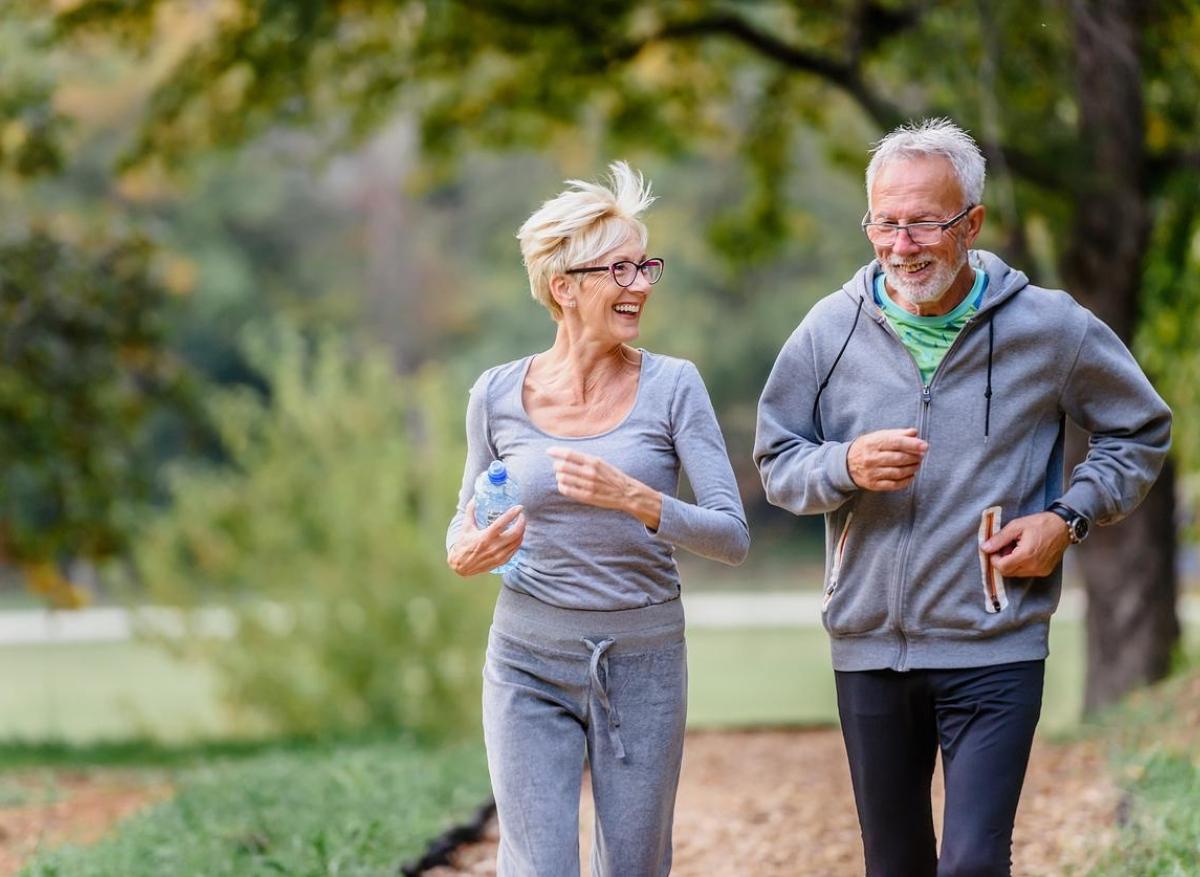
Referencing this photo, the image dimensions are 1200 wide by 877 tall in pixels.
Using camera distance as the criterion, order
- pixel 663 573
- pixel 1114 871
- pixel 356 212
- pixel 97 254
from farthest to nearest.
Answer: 1. pixel 356 212
2. pixel 97 254
3. pixel 1114 871
4. pixel 663 573

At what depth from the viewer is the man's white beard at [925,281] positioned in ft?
12.4

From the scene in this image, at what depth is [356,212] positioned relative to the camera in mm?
37875

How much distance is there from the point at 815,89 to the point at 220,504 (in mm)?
6141

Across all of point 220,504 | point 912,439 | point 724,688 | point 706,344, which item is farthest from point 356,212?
point 912,439

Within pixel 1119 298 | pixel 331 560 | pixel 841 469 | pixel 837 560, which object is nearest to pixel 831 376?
pixel 841 469

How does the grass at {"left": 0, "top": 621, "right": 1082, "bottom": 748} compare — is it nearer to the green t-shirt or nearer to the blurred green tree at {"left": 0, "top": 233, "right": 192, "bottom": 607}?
the blurred green tree at {"left": 0, "top": 233, "right": 192, "bottom": 607}

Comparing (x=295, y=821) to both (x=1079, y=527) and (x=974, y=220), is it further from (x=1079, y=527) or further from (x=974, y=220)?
(x=974, y=220)

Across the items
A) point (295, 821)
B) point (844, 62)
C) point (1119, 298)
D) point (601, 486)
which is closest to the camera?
point (601, 486)

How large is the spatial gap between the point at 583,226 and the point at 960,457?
1.04m

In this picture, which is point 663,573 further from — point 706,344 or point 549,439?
point 706,344

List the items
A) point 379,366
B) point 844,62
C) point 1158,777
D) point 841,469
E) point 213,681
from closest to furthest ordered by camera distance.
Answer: point 841,469 → point 1158,777 → point 844,62 → point 379,366 → point 213,681

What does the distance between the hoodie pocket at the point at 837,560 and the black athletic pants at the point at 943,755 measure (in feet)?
0.63

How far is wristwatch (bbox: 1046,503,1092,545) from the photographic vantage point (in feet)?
12.4

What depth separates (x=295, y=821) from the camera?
6332 millimetres
